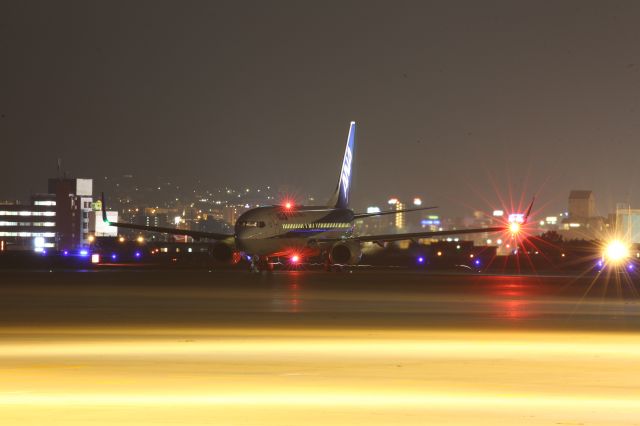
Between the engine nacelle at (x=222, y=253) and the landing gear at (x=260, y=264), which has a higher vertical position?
the engine nacelle at (x=222, y=253)

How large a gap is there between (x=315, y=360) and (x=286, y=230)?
4571cm

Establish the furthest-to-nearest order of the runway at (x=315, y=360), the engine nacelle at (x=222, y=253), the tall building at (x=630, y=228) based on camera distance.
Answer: the tall building at (x=630, y=228), the engine nacelle at (x=222, y=253), the runway at (x=315, y=360)

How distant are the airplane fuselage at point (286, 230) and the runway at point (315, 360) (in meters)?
25.8

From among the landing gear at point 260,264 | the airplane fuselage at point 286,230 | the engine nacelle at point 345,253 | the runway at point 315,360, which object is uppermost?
the airplane fuselage at point 286,230

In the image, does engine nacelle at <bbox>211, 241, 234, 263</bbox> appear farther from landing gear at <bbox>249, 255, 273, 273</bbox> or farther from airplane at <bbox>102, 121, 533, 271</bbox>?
landing gear at <bbox>249, 255, 273, 273</bbox>

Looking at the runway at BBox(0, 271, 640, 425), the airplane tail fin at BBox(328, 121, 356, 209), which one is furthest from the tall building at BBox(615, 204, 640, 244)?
the runway at BBox(0, 271, 640, 425)

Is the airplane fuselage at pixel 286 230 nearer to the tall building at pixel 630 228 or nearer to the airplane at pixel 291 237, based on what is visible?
the airplane at pixel 291 237

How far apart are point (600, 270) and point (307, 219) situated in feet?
55.3

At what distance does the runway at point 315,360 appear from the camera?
11.9m

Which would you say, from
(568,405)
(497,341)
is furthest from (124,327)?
(568,405)

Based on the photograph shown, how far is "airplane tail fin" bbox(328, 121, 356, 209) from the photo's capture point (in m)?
72.8

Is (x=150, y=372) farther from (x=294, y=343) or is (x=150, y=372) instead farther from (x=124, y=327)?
(x=124, y=327)

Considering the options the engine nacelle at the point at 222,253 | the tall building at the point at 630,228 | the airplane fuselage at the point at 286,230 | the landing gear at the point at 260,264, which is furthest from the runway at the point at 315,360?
the tall building at the point at 630,228

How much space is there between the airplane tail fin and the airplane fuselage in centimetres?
451
